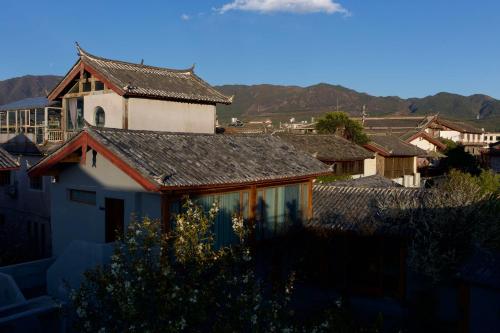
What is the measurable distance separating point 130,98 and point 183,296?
Answer: 14.9 meters

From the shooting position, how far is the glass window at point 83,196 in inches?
560

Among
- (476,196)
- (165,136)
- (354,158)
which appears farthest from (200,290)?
(354,158)

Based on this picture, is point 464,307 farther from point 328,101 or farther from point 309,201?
point 328,101

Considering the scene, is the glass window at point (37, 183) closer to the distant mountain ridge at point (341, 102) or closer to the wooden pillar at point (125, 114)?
the wooden pillar at point (125, 114)

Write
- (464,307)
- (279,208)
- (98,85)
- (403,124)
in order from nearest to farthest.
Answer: (464,307) → (279,208) → (98,85) → (403,124)

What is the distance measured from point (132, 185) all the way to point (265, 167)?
4.31 meters

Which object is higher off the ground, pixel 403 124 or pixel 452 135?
pixel 403 124

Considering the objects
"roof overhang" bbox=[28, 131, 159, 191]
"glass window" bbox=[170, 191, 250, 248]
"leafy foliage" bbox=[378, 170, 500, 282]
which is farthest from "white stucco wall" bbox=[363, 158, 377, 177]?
"roof overhang" bbox=[28, 131, 159, 191]

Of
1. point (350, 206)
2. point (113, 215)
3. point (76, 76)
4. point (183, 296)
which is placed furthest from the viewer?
point (76, 76)

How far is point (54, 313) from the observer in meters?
12.0

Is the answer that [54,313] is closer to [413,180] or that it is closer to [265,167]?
[265,167]

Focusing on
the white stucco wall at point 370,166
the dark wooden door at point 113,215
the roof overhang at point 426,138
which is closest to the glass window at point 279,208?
the dark wooden door at point 113,215

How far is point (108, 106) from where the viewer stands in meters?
21.2

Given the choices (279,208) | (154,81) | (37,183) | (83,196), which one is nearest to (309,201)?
(279,208)
